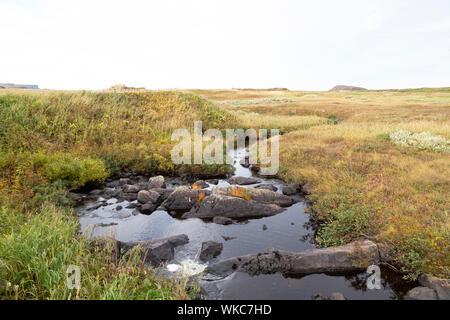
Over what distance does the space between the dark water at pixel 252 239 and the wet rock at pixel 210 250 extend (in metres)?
0.20

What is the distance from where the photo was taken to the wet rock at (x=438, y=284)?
22.0ft

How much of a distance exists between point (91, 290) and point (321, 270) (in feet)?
19.7

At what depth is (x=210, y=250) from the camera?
9148 mm

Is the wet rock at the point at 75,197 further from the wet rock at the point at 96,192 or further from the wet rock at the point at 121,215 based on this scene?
the wet rock at the point at 121,215

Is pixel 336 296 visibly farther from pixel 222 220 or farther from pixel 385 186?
pixel 385 186

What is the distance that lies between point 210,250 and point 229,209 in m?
3.23

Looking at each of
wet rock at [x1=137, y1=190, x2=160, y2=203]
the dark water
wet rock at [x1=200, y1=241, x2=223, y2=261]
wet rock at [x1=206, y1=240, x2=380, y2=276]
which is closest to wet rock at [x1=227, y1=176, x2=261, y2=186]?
the dark water

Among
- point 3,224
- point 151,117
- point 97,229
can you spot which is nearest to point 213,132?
point 151,117

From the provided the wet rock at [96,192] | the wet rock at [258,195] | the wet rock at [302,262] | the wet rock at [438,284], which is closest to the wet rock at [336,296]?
the wet rock at [302,262]

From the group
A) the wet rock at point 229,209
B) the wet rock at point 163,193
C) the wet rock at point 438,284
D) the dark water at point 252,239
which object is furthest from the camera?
the wet rock at point 163,193

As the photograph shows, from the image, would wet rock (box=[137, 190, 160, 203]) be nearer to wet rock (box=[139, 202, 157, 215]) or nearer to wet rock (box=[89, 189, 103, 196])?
wet rock (box=[139, 202, 157, 215])

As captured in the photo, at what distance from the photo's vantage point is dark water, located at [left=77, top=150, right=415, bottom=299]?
24.2 feet

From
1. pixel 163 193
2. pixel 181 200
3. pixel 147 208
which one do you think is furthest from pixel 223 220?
pixel 163 193
